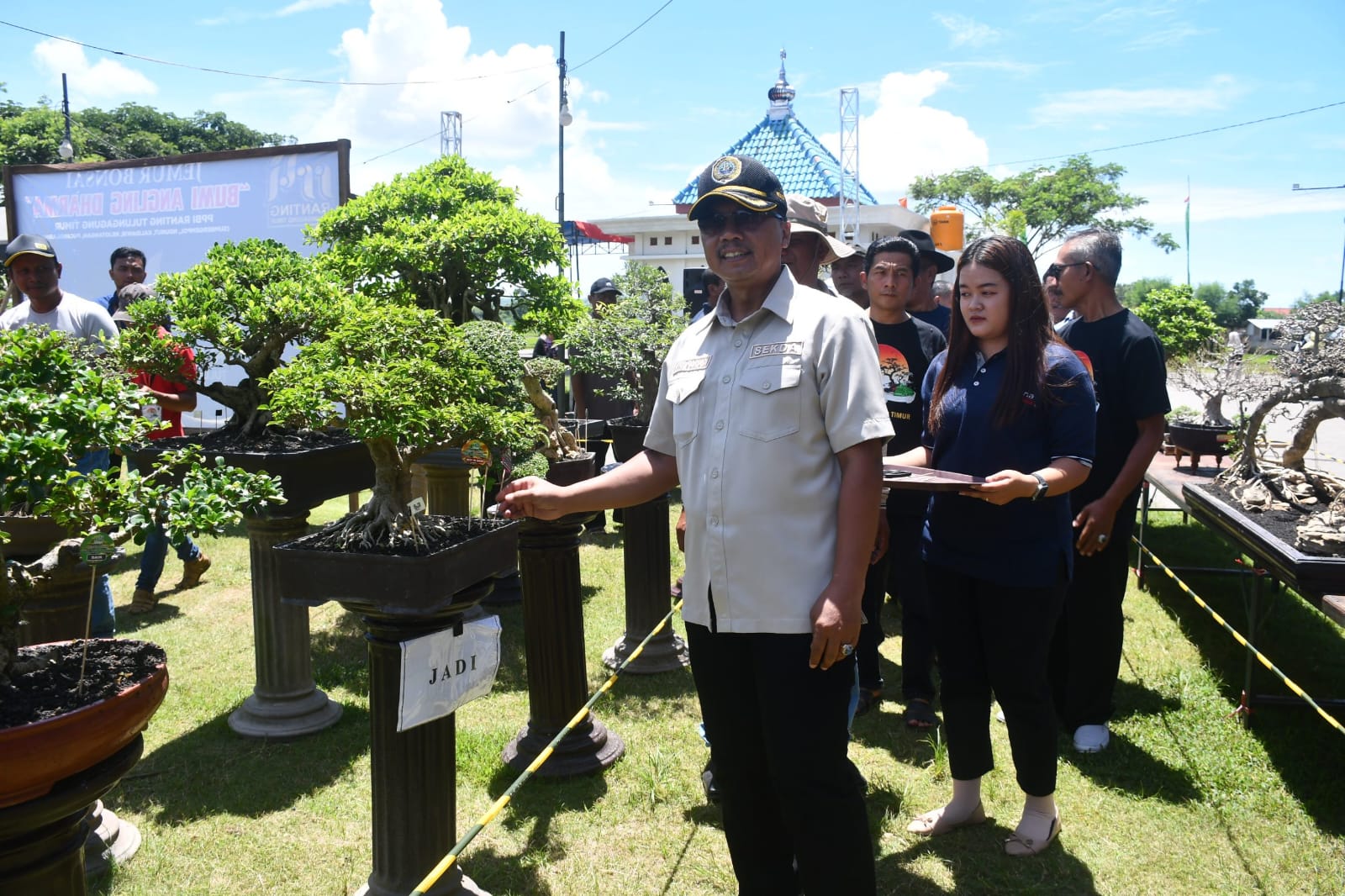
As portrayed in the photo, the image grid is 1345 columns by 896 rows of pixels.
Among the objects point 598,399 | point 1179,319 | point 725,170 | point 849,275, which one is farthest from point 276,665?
point 1179,319

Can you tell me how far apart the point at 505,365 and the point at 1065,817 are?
Answer: 7.77ft

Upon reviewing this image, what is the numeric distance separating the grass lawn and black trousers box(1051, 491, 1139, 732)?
20 centimetres

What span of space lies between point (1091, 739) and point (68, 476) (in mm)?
3386

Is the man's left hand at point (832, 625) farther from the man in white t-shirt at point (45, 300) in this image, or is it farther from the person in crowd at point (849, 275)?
the man in white t-shirt at point (45, 300)

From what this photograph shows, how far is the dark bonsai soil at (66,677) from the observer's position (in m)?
1.69

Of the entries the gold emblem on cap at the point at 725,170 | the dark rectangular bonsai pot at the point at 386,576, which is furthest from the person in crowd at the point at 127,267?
the gold emblem on cap at the point at 725,170

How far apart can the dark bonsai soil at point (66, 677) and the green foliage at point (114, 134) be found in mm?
31319

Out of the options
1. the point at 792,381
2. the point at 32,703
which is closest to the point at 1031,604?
the point at 792,381

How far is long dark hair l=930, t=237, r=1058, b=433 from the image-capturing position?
2.63 metres

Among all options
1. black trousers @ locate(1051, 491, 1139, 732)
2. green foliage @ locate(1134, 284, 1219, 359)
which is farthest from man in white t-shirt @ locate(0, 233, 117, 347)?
green foliage @ locate(1134, 284, 1219, 359)

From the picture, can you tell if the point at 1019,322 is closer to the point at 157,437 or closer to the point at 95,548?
the point at 95,548

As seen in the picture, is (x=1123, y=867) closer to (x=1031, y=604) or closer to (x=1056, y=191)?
(x=1031, y=604)

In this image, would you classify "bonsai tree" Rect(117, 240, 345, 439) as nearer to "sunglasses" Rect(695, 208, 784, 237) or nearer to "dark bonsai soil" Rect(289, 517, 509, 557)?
"dark bonsai soil" Rect(289, 517, 509, 557)

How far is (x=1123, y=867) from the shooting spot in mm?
2686
